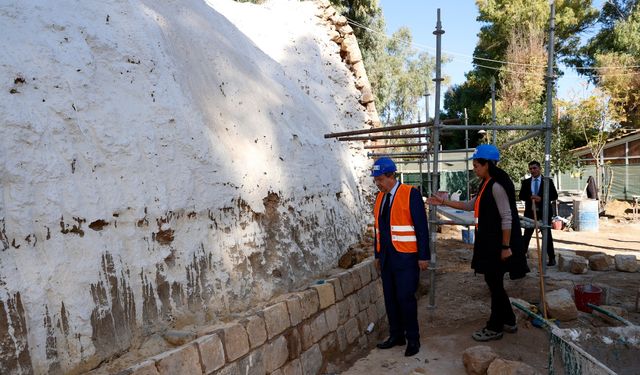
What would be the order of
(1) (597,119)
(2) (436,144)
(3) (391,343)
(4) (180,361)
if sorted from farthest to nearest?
(1) (597,119)
(2) (436,144)
(3) (391,343)
(4) (180,361)

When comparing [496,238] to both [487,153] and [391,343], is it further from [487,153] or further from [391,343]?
[391,343]

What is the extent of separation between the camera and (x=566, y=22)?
2692cm

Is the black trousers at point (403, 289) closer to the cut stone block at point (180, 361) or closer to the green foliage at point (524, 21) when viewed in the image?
the cut stone block at point (180, 361)

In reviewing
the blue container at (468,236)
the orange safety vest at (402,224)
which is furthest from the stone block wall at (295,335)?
the blue container at (468,236)

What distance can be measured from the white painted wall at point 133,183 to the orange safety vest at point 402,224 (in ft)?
3.01

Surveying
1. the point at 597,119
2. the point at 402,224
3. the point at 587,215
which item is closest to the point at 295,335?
the point at 402,224

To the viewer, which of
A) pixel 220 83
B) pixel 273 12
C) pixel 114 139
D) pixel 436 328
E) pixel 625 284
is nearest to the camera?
pixel 114 139

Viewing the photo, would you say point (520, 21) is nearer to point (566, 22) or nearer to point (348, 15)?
point (566, 22)

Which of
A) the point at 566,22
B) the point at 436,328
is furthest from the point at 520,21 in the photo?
the point at 436,328

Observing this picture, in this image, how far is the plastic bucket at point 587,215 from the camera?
482 inches

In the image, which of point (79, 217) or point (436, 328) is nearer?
point (79, 217)

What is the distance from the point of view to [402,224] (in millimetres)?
4281

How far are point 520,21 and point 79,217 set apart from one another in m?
28.4

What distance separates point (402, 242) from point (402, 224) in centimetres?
16
